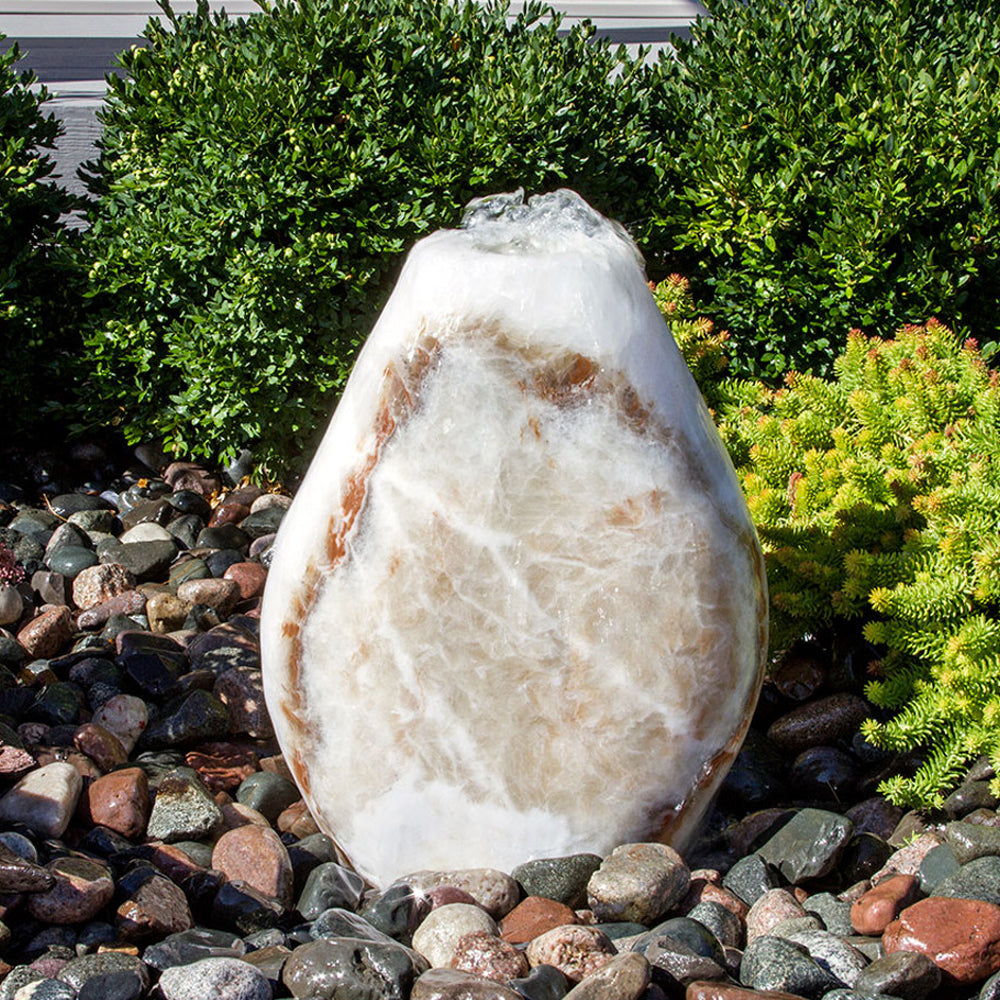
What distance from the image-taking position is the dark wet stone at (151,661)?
3684mm

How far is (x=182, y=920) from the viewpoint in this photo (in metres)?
2.61

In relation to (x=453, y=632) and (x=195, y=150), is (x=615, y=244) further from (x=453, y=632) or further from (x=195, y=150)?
(x=195, y=150)

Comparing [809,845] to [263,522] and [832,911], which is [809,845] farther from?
[263,522]

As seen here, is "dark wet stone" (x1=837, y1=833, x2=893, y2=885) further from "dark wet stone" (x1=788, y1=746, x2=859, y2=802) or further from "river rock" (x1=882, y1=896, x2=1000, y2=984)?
"river rock" (x1=882, y1=896, x2=1000, y2=984)

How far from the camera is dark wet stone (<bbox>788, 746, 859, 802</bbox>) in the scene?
10.7ft

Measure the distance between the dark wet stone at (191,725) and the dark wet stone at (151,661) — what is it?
22cm

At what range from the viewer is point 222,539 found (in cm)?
475

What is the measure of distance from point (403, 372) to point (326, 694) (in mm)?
754

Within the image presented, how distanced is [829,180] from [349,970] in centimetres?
378

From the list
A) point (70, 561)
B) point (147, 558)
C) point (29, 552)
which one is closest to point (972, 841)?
point (147, 558)

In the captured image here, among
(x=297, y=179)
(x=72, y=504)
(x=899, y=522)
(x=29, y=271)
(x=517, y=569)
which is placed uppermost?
(x=297, y=179)

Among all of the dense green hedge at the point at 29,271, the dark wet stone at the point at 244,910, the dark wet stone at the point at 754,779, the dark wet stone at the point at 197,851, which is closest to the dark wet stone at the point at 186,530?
the dense green hedge at the point at 29,271

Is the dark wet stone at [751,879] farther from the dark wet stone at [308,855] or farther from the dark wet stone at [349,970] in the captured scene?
the dark wet stone at [308,855]

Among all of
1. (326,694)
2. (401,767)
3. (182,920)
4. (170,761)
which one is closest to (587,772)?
(401,767)
